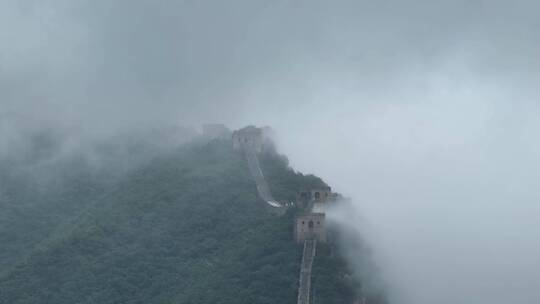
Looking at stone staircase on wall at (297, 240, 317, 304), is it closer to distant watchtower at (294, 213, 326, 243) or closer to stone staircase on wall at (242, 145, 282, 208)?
distant watchtower at (294, 213, 326, 243)

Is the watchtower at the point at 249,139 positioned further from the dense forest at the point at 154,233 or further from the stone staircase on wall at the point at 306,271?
the stone staircase on wall at the point at 306,271

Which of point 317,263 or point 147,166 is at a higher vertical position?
point 147,166

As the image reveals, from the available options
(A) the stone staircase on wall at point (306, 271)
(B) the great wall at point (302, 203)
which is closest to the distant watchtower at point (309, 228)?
(B) the great wall at point (302, 203)

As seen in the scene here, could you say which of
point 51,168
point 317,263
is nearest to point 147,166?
point 51,168

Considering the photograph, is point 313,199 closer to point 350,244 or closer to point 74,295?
point 350,244

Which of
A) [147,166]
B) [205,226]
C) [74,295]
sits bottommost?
[74,295]

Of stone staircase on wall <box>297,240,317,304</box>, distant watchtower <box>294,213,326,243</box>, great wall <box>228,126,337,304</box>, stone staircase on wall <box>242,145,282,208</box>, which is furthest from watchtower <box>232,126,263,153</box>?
stone staircase on wall <box>297,240,317,304</box>
